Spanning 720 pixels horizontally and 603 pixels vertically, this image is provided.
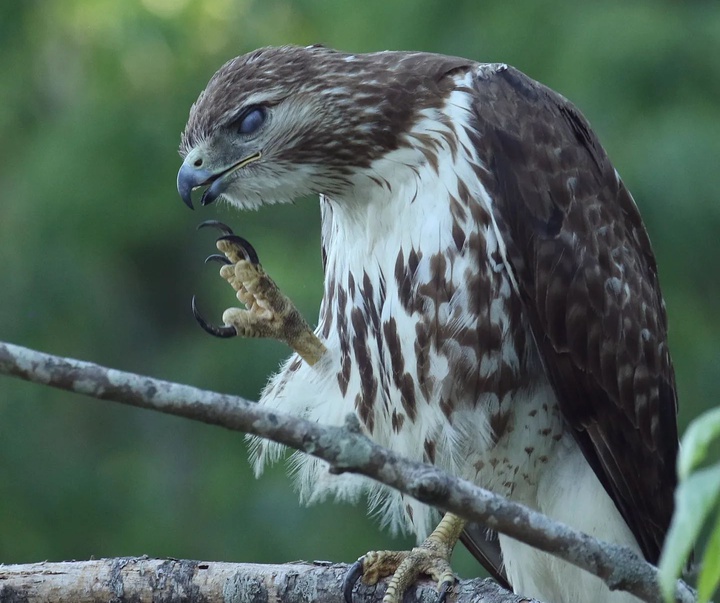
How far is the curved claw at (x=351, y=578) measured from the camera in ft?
13.8

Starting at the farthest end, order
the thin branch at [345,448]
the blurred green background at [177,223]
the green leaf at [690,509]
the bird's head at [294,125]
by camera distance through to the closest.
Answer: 1. the blurred green background at [177,223]
2. the bird's head at [294,125]
3. the thin branch at [345,448]
4. the green leaf at [690,509]

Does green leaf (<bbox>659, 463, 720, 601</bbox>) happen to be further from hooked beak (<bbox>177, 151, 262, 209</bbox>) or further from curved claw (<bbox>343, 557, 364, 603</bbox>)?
hooked beak (<bbox>177, 151, 262, 209</bbox>)

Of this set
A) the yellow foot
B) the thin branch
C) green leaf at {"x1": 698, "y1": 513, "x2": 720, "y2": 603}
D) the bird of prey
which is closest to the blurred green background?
the yellow foot

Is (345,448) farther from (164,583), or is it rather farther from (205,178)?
(205,178)

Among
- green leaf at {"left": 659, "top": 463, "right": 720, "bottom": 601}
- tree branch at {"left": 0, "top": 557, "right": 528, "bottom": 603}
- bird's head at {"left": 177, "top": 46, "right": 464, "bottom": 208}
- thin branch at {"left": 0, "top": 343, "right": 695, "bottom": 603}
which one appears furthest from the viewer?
bird's head at {"left": 177, "top": 46, "right": 464, "bottom": 208}

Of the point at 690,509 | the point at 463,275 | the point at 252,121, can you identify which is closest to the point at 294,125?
the point at 252,121

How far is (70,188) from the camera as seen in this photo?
35.4 feet

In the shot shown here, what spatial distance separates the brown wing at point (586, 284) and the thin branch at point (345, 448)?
1.44 m

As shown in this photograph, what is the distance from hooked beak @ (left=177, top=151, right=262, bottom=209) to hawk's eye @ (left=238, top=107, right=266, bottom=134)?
0.08 metres

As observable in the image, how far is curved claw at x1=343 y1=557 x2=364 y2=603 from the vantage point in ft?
13.8

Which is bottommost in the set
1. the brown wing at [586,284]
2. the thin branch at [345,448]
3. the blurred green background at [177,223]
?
the thin branch at [345,448]

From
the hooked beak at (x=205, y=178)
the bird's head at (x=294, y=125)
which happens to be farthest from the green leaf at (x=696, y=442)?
the hooked beak at (x=205, y=178)

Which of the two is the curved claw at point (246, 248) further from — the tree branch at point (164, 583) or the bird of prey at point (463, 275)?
the tree branch at point (164, 583)

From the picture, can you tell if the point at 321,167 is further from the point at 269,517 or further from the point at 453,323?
the point at 269,517
